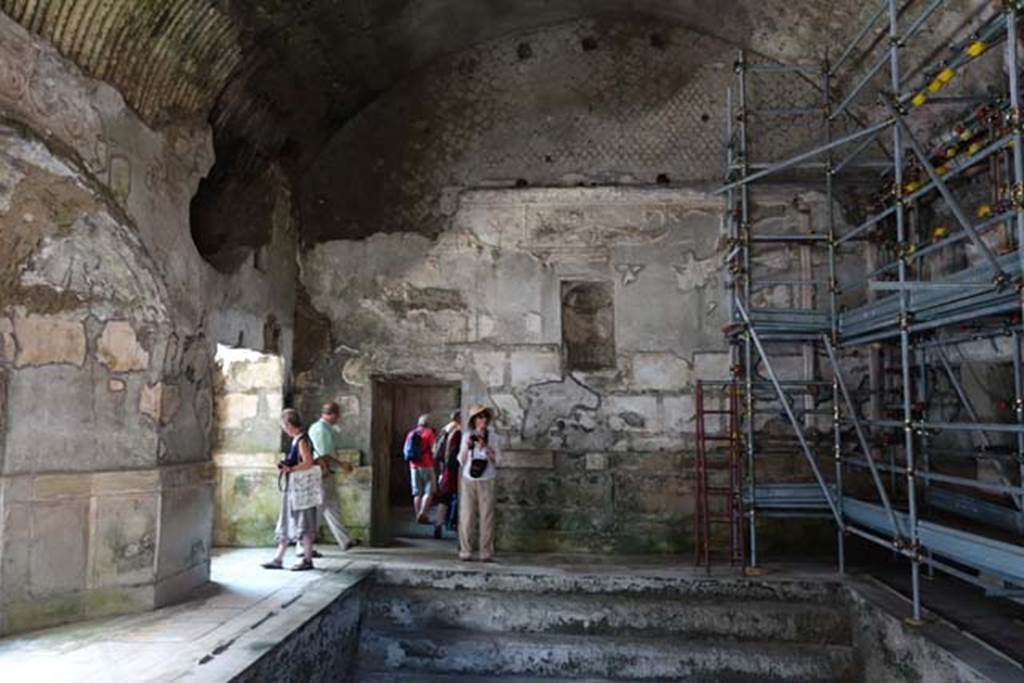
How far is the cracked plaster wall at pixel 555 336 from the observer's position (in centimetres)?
683

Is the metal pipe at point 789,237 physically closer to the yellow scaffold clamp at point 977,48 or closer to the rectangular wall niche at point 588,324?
the rectangular wall niche at point 588,324

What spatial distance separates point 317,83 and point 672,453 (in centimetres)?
462

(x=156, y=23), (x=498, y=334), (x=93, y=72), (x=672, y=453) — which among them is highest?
(x=156, y=23)

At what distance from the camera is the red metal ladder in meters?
5.94

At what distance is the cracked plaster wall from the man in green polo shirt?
20.7 inches

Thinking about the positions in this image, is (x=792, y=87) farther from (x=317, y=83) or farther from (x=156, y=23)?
(x=156, y=23)

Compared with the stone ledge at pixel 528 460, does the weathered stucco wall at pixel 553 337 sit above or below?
above

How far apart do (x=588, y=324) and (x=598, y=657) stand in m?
3.20

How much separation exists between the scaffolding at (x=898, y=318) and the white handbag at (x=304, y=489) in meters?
3.44

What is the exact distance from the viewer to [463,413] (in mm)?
7066

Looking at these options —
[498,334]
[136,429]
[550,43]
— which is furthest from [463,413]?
[550,43]

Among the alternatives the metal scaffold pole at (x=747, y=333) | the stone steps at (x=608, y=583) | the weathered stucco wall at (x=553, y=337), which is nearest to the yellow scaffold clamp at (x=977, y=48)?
the metal scaffold pole at (x=747, y=333)

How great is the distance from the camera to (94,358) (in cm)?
475

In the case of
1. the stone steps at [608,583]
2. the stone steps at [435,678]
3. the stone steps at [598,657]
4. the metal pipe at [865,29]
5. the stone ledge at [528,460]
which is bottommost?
the stone steps at [435,678]
